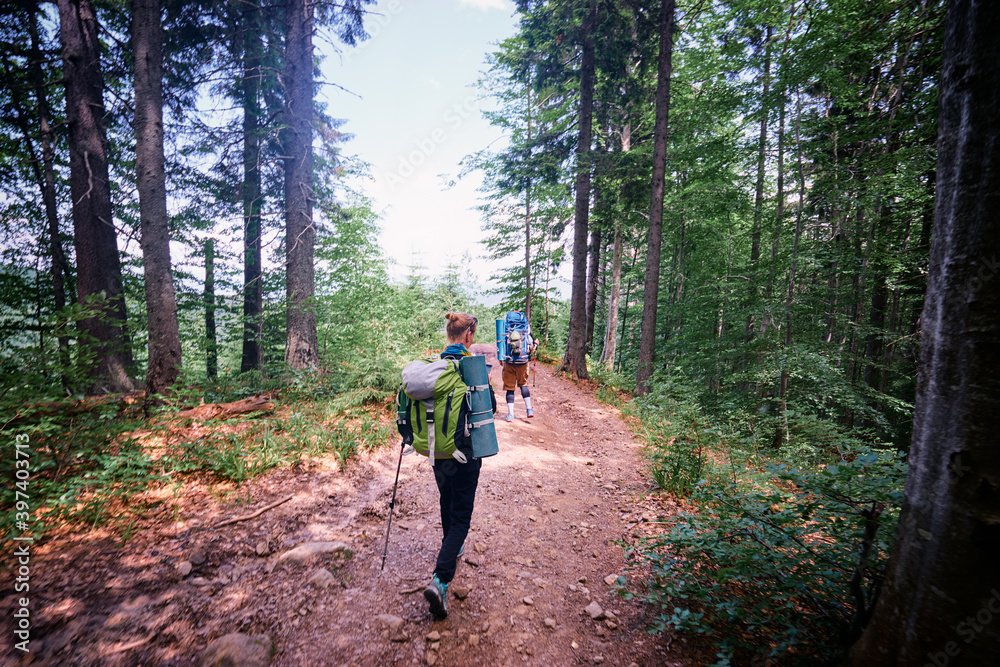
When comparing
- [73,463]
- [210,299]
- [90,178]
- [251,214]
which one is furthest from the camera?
[210,299]

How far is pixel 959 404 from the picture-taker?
63.9 inches

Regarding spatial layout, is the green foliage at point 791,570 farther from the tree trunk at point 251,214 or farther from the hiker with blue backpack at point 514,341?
the tree trunk at point 251,214

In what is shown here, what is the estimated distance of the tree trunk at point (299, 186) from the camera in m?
8.53

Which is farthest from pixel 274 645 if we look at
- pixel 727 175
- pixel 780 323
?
pixel 727 175

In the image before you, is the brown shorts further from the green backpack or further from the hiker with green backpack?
the green backpack

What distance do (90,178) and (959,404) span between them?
1144 cm

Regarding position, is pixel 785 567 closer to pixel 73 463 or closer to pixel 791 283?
pixel 73 463

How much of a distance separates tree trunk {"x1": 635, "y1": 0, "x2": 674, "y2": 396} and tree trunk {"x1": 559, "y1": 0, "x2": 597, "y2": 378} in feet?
6.92

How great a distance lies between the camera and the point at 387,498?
16.0 feet

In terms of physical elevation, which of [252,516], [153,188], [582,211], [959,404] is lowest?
[252,516]

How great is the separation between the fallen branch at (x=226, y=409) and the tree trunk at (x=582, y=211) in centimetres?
913

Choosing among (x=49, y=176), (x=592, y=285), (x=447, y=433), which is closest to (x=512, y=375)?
(x=447, y=433)

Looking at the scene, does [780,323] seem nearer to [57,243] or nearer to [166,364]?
[166,364]

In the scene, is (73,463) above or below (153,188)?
below
